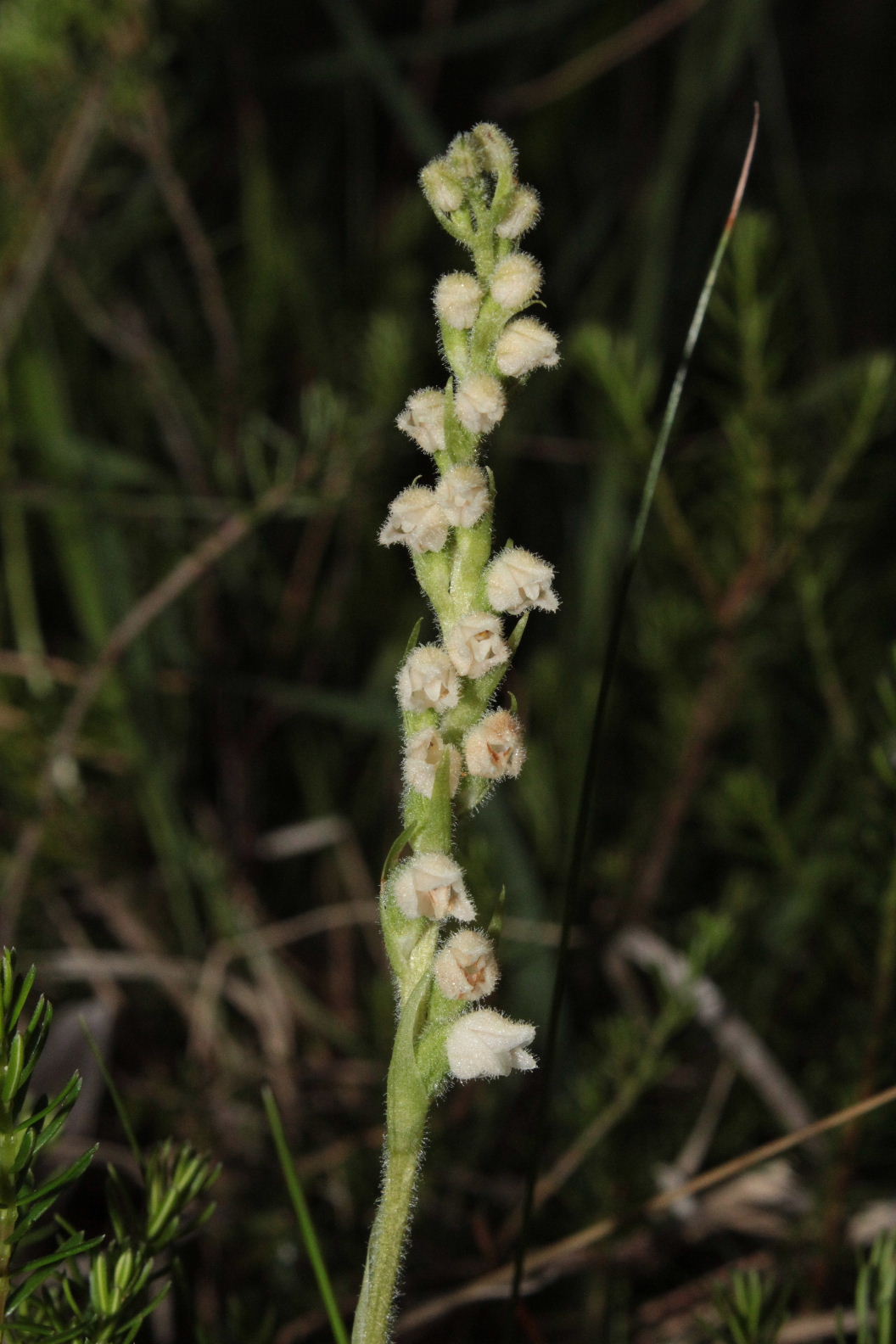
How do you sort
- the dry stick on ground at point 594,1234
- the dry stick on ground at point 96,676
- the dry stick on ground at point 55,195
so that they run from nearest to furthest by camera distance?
the dry stick on ground at point 594,1234 < the dry stick on ground at point 96,676 < the dry stick on ground at point 55,195

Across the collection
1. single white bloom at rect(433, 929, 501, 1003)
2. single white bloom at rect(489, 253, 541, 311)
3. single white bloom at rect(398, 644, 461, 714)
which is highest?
single white bloom at rect(489, 253, 541, 311)

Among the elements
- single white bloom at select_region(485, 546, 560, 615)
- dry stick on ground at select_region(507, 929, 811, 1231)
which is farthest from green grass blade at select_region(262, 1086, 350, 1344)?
dry stick on ground at select_region(507, 929, 811, 1231)

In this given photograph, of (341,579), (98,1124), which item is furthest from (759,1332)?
(341,579)

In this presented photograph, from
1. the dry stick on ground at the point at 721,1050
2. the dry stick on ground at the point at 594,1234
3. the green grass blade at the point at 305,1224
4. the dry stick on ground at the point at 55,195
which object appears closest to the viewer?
the green grass blade at the point at 305,1224

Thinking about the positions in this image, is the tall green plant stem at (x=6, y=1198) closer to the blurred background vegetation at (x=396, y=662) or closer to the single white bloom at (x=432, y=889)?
the single white bloom at (x=432, y=889)

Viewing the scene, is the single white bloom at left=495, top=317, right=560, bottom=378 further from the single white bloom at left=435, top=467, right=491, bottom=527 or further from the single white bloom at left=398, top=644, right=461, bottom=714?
the single white bloom at left=398, top=644, right=461, bottom=714

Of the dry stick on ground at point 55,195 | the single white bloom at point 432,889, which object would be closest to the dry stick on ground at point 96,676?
the dry stick on ground at point 55,195
